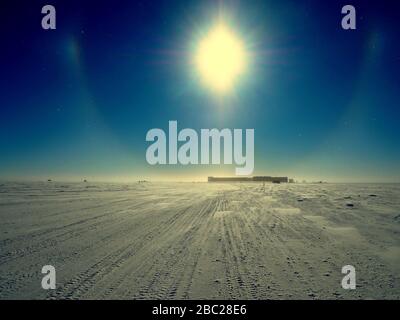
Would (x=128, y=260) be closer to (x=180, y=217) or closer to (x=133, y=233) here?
(x=133, y=233)

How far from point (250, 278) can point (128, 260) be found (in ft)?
8.23

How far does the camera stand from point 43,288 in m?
4.14

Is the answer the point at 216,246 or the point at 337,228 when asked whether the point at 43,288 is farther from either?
the point at 337,228

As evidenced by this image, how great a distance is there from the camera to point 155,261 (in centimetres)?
545

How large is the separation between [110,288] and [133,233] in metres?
4.15

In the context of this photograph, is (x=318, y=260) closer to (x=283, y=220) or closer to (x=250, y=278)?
(x=250, y=278)

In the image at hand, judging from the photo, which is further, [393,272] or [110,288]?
[393,272]
